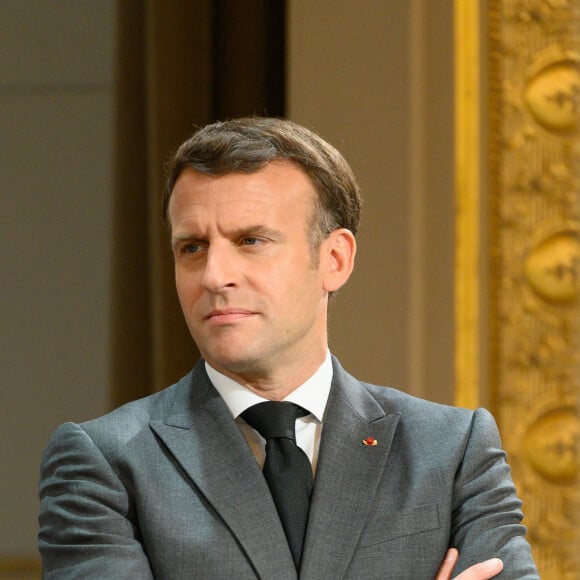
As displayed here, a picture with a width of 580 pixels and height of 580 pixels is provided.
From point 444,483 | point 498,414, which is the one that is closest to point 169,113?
point 498,414

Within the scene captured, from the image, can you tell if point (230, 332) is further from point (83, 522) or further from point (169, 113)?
point (169, 113)

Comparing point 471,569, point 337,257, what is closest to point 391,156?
point 337,257

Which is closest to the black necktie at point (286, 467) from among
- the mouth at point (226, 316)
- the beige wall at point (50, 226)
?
the mouth at point (226, 316)

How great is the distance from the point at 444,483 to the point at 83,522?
602 millimetres

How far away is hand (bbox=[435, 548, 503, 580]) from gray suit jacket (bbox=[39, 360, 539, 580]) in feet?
0.06

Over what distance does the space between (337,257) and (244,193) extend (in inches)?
10.1

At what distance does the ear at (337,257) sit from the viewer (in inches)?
87.8

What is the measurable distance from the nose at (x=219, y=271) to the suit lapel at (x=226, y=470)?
0.71 feet

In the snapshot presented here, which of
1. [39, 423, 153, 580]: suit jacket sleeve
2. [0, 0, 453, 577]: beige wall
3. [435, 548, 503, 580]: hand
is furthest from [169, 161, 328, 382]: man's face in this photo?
[0, 0, 453, 577]: beige wall

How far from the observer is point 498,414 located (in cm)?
299

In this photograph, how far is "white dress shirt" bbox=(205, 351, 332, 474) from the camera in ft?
7.02

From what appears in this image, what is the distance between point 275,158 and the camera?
7.01 feet

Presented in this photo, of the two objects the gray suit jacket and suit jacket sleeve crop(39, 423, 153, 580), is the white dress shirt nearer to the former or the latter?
the gray suit jacket

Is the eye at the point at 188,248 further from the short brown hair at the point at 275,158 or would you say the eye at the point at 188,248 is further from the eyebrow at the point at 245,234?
the short brown hair at the point at 275,158
